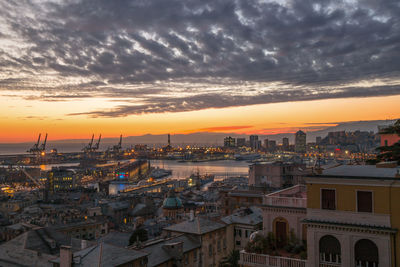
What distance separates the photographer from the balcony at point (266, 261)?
9090 mm

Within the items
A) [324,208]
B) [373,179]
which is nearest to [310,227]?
[324,208]

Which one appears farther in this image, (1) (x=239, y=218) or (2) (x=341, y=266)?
(1) (x=239, y=218)

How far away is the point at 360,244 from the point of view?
26.9ft

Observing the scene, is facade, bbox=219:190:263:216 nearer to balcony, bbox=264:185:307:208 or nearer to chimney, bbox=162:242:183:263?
chimney, bbox=162:242:183:263

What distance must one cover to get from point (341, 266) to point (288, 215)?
2.56 meters

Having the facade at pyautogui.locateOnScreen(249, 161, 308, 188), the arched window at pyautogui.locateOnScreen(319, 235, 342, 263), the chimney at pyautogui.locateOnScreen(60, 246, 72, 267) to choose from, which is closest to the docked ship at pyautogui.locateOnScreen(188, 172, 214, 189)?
the facade at pyautogui.locateOnScreen(249, 161, 308, 188)

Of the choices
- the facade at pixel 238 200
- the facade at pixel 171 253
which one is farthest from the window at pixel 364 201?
the facade at pixel 238 200

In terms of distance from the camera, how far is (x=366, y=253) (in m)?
8.12

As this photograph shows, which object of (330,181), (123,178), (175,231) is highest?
(330,181)

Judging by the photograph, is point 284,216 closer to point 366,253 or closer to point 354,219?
point 354,219

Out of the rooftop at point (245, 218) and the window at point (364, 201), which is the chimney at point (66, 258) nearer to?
the window at point (364, 201)

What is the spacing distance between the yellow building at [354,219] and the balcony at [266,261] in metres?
0.43

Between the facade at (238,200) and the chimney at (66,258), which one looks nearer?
the chimney at (66,258)

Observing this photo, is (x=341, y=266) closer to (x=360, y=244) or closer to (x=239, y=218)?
(x=360, y=244)
